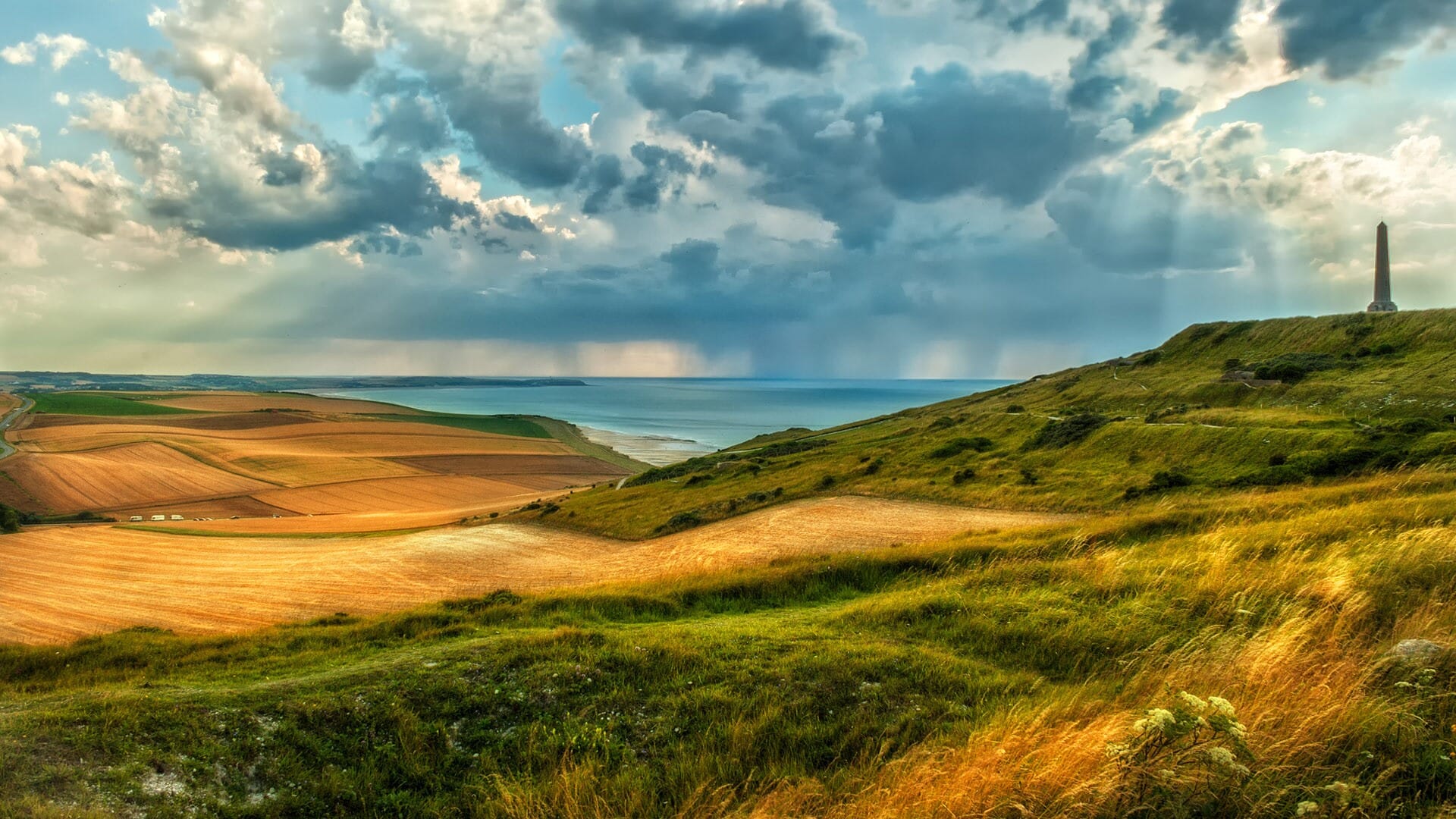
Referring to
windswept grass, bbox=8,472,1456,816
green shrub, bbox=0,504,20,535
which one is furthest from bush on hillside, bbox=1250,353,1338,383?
green shrub, bbox=0,504,20,535

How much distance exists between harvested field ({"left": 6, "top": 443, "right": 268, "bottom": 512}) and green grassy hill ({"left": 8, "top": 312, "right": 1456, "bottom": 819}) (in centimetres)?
8660

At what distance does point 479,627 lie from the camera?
14.2 m

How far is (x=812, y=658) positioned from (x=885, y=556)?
9.15 m

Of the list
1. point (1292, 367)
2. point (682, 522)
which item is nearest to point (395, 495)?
point (682, 522)

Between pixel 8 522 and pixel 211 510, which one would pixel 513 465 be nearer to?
pixel 211 510

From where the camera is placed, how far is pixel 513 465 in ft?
408

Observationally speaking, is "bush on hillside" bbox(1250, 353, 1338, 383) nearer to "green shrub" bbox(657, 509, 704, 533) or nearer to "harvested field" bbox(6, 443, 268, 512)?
"green shrub" bbox(657, 509, 704, 533)

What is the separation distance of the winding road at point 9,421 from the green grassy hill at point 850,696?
12361 cm

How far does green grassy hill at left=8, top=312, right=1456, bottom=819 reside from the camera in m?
5.28

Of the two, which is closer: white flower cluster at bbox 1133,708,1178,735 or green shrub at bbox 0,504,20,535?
white flower cluster at bbox 1133,708,1178,735

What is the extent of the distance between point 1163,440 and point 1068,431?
7.12 meters

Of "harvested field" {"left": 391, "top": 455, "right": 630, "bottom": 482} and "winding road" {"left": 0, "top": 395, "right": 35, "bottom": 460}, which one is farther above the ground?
"winding road" {"left": 0, "top": 395, "right": 35, "bottom": 460}

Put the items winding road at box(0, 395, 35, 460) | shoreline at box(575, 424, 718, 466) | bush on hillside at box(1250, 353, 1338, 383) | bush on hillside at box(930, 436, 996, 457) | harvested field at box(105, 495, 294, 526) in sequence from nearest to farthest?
bush on hillside at box(930, 436, 996, 457)
bush on hillside at box(1250, 353, 1338, 383)
harvested field at box(105, 495, 294, 526)
winding road at box(0, 395, 35, 460)
shoreline at box(575, 424, 718, 466)

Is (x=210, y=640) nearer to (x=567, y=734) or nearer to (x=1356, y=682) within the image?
(x=567, y=734)
